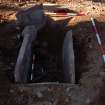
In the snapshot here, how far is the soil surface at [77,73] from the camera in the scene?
7.43 metres

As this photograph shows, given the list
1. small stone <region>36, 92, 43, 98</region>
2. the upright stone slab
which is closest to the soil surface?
small stone <region>36, 92, 43, 98</region>

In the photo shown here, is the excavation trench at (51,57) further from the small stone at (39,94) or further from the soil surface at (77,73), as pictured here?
the small stone at (39,94)

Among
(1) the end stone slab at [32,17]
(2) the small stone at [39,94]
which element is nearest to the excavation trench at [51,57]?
(1) the end stone slab at [32,17]

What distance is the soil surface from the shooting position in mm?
7434

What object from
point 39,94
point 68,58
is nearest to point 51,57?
point 68,58

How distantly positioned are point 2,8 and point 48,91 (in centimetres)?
508

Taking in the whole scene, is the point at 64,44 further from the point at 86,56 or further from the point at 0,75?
the point at 0,75

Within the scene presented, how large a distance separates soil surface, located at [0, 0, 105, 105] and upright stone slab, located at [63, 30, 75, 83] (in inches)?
7.0

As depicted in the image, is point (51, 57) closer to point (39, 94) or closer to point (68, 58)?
point (68, 58)

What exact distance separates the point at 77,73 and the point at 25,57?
49.1 inches

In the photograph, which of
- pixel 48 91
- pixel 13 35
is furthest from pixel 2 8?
pixel 48 91

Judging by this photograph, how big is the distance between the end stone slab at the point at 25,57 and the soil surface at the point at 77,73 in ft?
0.76

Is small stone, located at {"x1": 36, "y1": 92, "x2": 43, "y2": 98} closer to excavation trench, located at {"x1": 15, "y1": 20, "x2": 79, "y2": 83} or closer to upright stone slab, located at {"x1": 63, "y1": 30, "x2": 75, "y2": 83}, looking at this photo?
excavation trench, located at {"x1": 15, "y1": 20, "x2": 79, "y2": 83}

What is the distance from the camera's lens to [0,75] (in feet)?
27.0
